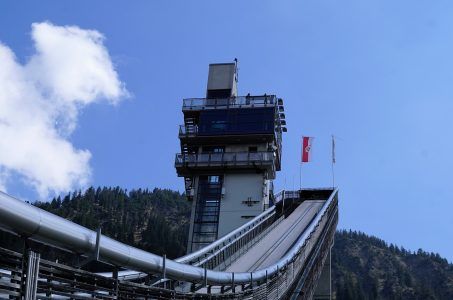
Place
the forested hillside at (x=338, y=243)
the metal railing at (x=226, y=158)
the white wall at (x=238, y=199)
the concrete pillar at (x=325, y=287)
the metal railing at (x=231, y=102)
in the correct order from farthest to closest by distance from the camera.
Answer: the forested hillside at (x=338, y=243) → the metal railing at (x=231, y=102) → the metal railing at (x=226, y=158) → the white wall at (x=238, y=199) → the concrete pillar at (x=325, y=287)

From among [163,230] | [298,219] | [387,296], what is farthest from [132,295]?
[387,296]

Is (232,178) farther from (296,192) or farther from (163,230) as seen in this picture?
(163,230)

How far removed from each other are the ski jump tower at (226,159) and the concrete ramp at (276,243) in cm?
354

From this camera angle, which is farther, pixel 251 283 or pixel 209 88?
pixel 209 88

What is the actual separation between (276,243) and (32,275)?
2875 centimetres

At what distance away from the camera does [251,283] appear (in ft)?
69.6

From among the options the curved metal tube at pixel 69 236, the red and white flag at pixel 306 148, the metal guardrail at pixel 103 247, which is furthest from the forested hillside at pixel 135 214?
the curved metal tube at pixel 69 236

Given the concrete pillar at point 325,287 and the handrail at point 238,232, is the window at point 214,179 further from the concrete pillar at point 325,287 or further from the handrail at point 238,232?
the concrete pillar at point 325,287

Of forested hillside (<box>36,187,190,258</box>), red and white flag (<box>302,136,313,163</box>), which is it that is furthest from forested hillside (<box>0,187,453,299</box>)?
red and white flag (<box>302,136,313,163</box>)

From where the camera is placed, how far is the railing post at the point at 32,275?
8500mm

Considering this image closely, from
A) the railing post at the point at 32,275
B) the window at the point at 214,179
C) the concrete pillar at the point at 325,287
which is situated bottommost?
the railing post at the point at 32,275

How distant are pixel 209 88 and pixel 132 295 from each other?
146ft

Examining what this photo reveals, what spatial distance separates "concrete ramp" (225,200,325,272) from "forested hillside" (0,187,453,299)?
187 feet

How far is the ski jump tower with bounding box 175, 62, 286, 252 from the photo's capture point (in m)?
48.7
